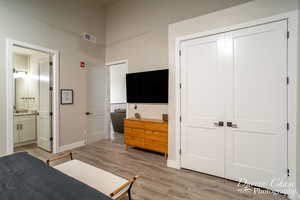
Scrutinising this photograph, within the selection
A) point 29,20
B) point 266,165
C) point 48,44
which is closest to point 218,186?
point 266,165

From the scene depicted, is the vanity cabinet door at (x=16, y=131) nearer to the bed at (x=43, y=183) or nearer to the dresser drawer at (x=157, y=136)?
the bed at (x=43, y=183)

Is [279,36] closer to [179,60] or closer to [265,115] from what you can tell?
[265,115]

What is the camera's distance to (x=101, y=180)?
1.73 meters

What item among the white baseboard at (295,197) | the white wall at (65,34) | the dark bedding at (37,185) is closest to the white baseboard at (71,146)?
the white wall at (65,34)

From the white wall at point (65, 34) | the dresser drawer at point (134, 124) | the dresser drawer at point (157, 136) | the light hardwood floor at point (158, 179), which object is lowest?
the light hardwood floor at point (158, 179)

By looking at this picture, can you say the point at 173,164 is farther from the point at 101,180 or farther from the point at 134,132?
the point at 101,180

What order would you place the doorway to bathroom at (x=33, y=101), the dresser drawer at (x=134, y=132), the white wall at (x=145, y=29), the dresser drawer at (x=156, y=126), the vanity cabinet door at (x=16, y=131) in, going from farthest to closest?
the vanity cabinet door at (x=16, y=131) → the dresser drawer at (x=134, y=132) → the doorway to bathroom at (x=33, y=101) → the white wall at (x=145, y=29) → the dresser drawer at (x=156, y=126)

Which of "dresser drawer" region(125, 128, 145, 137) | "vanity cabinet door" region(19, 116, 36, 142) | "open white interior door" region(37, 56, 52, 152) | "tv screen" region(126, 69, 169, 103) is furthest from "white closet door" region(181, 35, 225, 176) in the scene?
"vanity cabinet door" region(19, 116, 36, 142)

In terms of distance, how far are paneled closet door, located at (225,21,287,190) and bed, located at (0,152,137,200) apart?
1.85 meters

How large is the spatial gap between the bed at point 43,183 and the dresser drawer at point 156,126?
5.37ft

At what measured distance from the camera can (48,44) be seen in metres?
3.55

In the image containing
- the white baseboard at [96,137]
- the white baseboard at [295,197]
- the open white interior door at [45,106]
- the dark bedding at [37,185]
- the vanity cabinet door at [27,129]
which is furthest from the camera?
the white baseboard at [96,137]

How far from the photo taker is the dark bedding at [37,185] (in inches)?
42.8

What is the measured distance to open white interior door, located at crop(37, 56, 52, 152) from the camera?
371 cm
